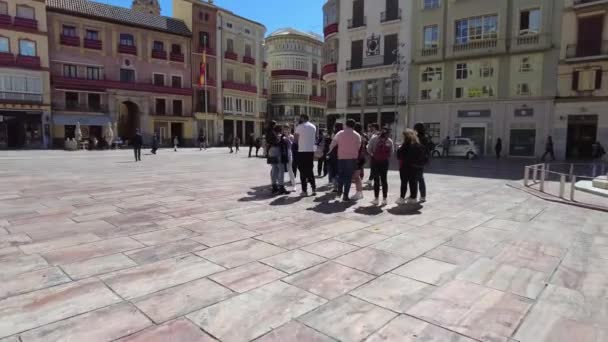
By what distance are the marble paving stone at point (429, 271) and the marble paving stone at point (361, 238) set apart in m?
0.84

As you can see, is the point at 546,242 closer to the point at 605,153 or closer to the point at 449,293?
the point at 449,293

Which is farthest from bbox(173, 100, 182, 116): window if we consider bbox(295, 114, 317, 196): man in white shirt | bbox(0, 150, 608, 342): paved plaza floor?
bbox(295, 114, 317, 196): man in white shirt

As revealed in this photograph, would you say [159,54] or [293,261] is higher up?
[159,54]

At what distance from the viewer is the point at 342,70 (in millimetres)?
36281

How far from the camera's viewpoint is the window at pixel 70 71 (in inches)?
1508

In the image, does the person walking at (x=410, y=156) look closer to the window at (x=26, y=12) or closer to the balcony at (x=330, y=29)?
the balcony at (x=330, y=29)

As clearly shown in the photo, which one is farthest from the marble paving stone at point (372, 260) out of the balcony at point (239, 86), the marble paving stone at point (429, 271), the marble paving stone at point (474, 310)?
the balcony at point (239, 86)

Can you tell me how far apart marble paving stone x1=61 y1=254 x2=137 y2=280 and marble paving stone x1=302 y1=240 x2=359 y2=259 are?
83.2 inches

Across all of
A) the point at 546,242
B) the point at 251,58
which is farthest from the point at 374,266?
the point at 251,58

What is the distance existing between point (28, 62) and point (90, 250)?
3993 cm

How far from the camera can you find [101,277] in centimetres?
387

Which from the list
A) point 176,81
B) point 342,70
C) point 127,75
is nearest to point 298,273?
point 342,70

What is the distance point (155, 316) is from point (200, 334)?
495 mm

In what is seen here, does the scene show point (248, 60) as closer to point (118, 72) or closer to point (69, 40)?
point (118, 72)
